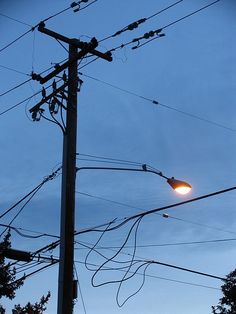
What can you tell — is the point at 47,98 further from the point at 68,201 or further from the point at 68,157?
the point at 68,201

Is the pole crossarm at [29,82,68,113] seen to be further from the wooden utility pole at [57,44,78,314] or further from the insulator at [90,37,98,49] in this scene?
the insulator at [90,37,98,49]

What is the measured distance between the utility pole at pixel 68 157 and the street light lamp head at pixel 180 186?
2123 mm

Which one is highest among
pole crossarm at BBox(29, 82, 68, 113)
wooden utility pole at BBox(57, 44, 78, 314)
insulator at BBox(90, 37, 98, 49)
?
insulator at BBox(90, 37, 98, 49)

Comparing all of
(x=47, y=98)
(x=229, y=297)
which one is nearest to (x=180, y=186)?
(x=47, y=98)

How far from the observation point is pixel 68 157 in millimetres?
11805

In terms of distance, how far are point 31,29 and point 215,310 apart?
60335mm

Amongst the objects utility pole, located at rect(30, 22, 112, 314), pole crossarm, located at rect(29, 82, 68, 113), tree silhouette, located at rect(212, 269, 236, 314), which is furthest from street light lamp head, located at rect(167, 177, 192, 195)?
tree silhouette, located at rect(212, 269, 236, 314)

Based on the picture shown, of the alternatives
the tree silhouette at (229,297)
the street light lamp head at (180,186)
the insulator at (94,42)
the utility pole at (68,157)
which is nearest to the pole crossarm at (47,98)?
the utility pole at (68,157)

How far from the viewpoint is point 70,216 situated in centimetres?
1129

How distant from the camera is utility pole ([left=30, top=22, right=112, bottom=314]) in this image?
10.6 m

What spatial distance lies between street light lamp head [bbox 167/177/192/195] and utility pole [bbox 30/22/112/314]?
2.12 meters

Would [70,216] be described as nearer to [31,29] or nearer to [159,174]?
[159,174]

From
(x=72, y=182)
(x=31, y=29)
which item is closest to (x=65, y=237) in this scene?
(x=72, y=182)

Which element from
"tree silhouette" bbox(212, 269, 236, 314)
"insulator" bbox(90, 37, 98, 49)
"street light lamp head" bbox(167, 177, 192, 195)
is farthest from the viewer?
"tree silhouette" bbox(212, 269, 236, 314)
